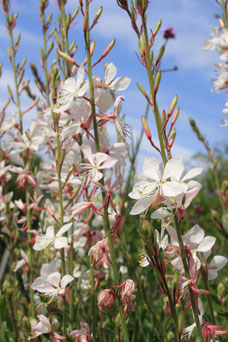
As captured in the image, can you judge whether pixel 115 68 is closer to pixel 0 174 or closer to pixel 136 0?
pixel 136 0

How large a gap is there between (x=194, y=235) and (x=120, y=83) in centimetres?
56

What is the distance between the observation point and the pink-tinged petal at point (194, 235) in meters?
0.99

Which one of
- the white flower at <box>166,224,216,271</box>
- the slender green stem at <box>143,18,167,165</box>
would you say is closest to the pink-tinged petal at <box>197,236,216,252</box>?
the white flower at <box>166,224,216,271</box>

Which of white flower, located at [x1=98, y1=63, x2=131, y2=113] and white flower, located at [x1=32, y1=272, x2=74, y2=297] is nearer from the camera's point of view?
white flower, located at [x1=98, y1=63, x2=131, y2=113]

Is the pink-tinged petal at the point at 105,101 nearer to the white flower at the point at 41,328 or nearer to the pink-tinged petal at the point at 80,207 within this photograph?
the pink-tinged petal at the point at 80,207

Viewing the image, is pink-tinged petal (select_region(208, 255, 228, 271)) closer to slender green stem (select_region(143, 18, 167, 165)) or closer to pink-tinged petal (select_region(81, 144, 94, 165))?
slender green stem (select_region(143, 18, 167, 165))

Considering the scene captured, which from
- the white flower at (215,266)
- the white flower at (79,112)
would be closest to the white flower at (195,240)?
the white flower at (215,266)

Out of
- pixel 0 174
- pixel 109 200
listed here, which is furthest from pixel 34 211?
pixel 109 200

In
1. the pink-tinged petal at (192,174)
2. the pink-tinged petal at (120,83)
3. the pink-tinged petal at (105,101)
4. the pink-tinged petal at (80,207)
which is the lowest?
the pink-tinged petal at (80,207)

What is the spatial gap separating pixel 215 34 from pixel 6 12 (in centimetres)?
138

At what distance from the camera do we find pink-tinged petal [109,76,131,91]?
4.12 feet

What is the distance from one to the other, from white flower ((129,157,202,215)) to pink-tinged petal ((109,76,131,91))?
36 centimetres

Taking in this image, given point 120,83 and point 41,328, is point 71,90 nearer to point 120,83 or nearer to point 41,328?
point 120,83

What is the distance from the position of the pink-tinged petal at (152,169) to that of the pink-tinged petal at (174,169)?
0.12 feet
